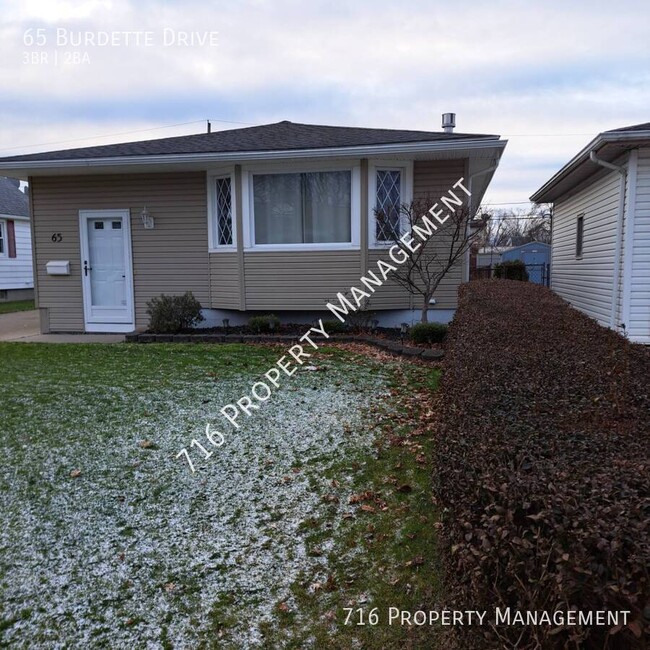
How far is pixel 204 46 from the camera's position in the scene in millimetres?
9047

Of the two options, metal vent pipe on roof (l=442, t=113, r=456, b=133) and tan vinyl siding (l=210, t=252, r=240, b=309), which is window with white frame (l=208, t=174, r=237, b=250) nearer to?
tan vinyl siding (l=210, t=252, r=240, b=309)

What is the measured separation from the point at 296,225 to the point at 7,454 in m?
6.34

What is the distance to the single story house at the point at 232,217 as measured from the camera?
9117 millimetres

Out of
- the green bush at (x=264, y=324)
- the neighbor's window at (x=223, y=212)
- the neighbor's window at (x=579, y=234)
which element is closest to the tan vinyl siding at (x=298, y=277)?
the green bush at (x=264, y=324)

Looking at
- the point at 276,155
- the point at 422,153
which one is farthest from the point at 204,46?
the point at 422,153

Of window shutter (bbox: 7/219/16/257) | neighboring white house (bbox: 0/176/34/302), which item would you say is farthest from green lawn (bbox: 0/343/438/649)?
window shutter (bbox: 7/219/16/257)

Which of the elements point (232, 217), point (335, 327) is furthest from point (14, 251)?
point (335, 327)

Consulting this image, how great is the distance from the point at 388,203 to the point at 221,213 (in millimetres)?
3037

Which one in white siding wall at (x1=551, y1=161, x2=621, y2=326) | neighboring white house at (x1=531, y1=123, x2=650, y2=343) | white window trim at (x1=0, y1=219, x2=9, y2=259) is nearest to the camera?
neighboring white house at (x1=531, y1=123, x2=650, y2=343)

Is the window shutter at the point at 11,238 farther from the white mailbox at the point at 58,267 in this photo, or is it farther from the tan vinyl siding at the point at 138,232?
the white mailbox at the point at 58,267

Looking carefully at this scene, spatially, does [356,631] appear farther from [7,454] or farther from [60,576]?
[7,454]

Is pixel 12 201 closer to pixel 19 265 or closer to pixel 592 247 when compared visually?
pixel 19 265

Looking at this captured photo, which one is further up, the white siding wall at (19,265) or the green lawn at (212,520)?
the white siding wall at (19,265)

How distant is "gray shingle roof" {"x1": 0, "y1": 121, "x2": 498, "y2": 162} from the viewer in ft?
29.2
